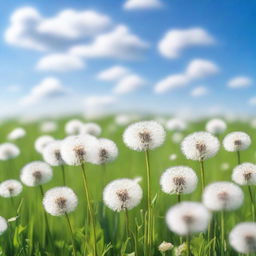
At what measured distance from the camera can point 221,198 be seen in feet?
2.84

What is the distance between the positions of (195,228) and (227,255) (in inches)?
15.8

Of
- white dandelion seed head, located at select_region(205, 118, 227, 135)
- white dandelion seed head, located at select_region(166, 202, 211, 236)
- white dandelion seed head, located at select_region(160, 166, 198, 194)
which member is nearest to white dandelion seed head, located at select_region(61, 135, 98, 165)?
white dandelion seed head, located at select_region(160, 166, 198, 194)

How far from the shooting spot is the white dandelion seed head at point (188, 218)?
77 cm

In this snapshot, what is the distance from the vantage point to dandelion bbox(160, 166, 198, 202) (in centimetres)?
94

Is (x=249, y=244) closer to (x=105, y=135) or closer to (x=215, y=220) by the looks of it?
(x=215, y=220)

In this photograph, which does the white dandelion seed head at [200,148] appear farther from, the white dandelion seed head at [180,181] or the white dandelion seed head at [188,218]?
the white dandelion seed head at [188,218]

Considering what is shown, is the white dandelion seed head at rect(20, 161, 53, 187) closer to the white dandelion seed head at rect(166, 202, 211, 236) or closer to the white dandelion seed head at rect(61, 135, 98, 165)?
the white dandelion seed head at rect(61, 135, 98, 165)

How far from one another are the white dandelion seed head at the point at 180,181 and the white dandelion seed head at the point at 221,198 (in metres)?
0.07

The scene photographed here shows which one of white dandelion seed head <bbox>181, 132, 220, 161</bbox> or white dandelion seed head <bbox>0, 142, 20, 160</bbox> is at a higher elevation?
white dandelion seed head <bbox>0, 142, 20, 160</bbox>

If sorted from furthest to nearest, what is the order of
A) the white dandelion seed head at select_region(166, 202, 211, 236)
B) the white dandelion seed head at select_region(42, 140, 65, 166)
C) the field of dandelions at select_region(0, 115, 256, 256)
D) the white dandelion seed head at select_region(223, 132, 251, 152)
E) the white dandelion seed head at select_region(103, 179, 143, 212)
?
the white dandelion seed head at select_region(42, 140, 65, 166)
the white dandelion seed head at select_region(223, 132, 251, 152)
the white dandelion seed head at select_region(103, 179, 143, 212)
the field of dandelions at select_region(0, 115, 256, 256)
the white dandelion seed head at select_region(166, 202, 211, 236)

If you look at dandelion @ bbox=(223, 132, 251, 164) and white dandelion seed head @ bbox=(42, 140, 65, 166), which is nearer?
dandelion @ bbox=(223, 132, 251, 164)

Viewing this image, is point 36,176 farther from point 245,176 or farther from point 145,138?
point 245,176

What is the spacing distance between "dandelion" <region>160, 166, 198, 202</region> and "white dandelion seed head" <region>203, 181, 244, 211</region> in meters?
0.07

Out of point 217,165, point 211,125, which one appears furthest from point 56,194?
point 217,165
